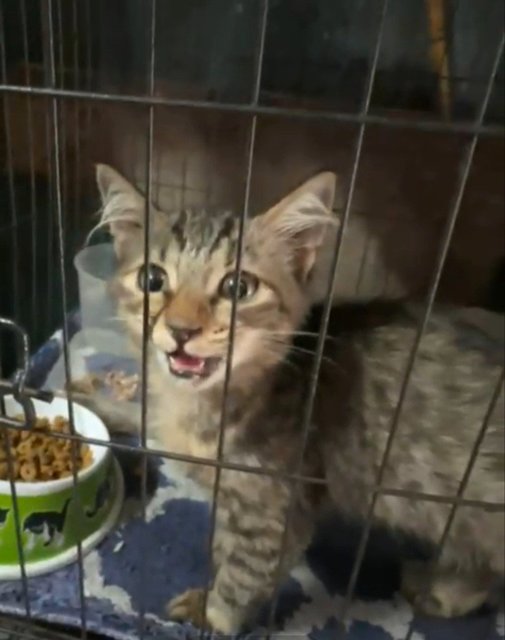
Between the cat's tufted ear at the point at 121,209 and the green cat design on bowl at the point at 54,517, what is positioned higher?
the cat's tufted ear at the point at 121,209

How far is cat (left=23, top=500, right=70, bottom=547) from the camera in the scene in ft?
3.42

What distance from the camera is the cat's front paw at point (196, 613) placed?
1.01 metres

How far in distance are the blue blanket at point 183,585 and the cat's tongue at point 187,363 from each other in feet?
1.04

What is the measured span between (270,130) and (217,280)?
2.49 feet

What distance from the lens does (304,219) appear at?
3.07 ft

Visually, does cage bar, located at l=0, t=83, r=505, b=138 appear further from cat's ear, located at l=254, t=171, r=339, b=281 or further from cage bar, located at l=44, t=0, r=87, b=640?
cat's ear, located at l=254, t=171, r=339, b=281

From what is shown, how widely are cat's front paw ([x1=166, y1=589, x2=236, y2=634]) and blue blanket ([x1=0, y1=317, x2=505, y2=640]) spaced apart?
14mm

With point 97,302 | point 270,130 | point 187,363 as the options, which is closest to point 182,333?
point 187,363

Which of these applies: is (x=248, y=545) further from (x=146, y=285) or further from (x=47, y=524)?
(x=146, y=285)

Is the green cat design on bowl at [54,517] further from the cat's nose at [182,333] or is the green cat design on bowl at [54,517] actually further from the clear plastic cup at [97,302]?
the clear plastic cup at [97,302]

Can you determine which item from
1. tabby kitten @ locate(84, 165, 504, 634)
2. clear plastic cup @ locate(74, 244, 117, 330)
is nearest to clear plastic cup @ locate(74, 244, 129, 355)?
clear plastic cup @ locate(74, 244, 117, 330)

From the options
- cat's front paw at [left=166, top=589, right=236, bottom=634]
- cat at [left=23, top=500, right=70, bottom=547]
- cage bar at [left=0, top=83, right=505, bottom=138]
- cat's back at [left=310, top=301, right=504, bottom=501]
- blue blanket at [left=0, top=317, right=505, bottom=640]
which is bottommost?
blue blanket at [left=0, top=317, right=505, bottom=640]

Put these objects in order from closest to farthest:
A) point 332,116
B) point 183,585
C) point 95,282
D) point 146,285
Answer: point 332,116
point 146,285
point 183,585
point 95,282

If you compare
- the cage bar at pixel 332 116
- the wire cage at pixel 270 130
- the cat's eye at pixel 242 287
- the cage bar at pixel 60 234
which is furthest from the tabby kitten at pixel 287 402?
the wire cage at pixel 270 130
